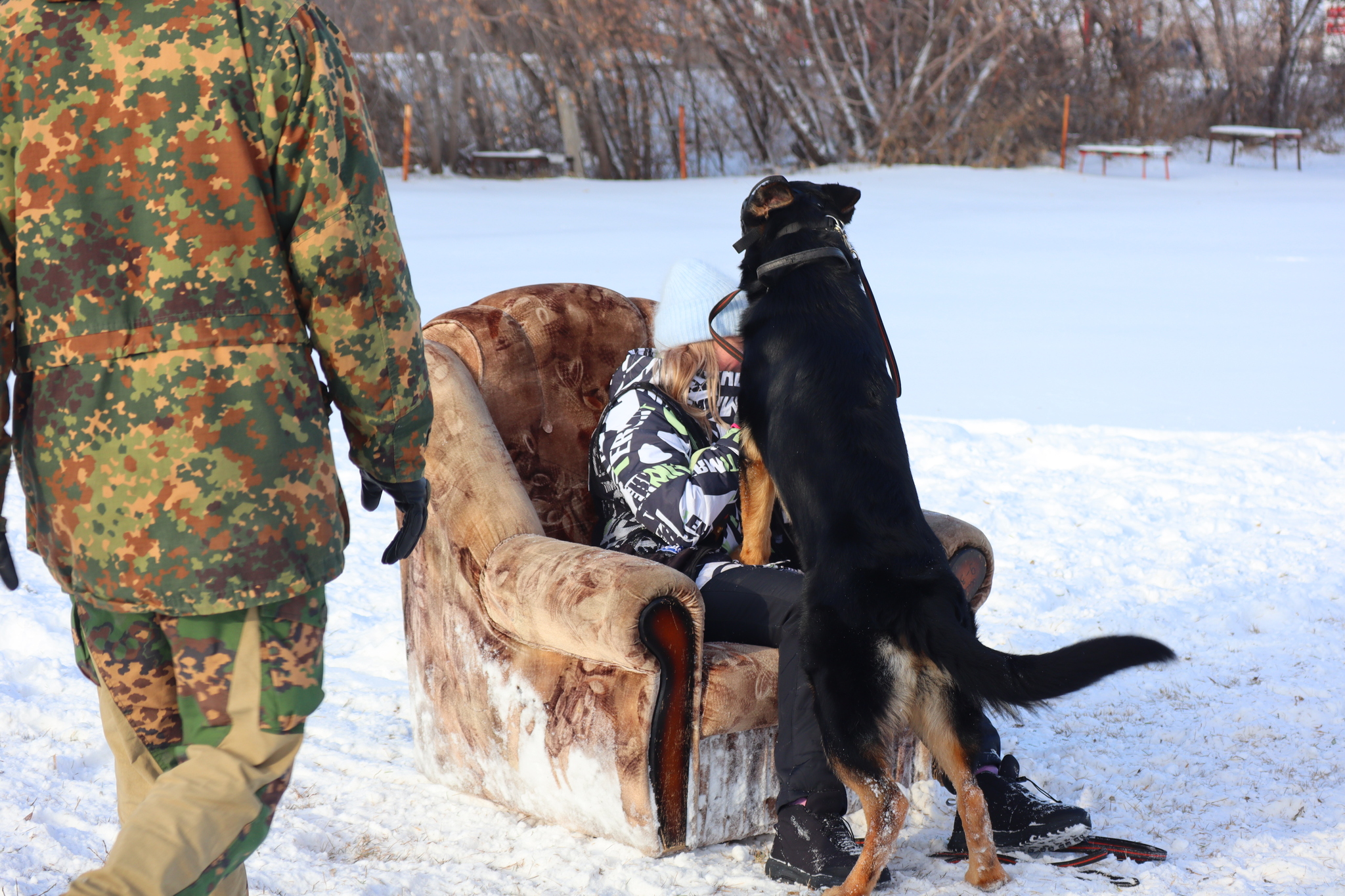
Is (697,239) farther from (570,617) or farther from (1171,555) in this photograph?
(570,617)

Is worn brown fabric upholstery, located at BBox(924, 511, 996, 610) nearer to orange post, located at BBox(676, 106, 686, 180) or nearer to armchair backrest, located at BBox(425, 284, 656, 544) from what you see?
armchair backrest, located at BBox(425, 284, 656, 544)

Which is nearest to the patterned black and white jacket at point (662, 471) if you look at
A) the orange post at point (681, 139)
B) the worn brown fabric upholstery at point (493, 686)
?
the worn brown fabric upholstery at point (493, 686)

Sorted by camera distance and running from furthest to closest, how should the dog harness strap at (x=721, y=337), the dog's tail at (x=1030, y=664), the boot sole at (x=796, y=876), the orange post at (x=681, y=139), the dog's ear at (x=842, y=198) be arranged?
the orange post at (x=681, y=139)
the dog's ear at (x=842, y=198)
the dog harness strap at (x=721, y=337)
the boot sole at (x=796, y=876)
the dog's tail at (x=1030, y=664)

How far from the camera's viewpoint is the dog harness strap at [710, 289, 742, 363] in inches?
104

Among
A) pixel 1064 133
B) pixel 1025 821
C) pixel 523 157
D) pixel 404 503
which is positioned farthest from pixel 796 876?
pixel 1064 133

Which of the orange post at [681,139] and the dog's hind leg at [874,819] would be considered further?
the orange post at [681,139]

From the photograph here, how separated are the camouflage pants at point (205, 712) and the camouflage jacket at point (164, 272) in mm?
56

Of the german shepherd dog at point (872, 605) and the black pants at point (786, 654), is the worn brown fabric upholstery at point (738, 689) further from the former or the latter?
the german shepherd dog at point (872, 605)

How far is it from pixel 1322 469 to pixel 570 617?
4.20 meters

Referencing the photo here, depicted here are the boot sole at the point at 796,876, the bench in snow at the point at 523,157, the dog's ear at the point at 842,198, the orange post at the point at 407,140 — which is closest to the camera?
the boot sole at the point at 796,876

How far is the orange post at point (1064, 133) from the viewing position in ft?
56.6

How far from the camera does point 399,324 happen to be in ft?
4.94

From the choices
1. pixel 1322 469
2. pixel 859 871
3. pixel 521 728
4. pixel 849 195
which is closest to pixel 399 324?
pixel 521 728

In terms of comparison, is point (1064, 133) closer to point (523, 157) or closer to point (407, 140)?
point (523, 157)
